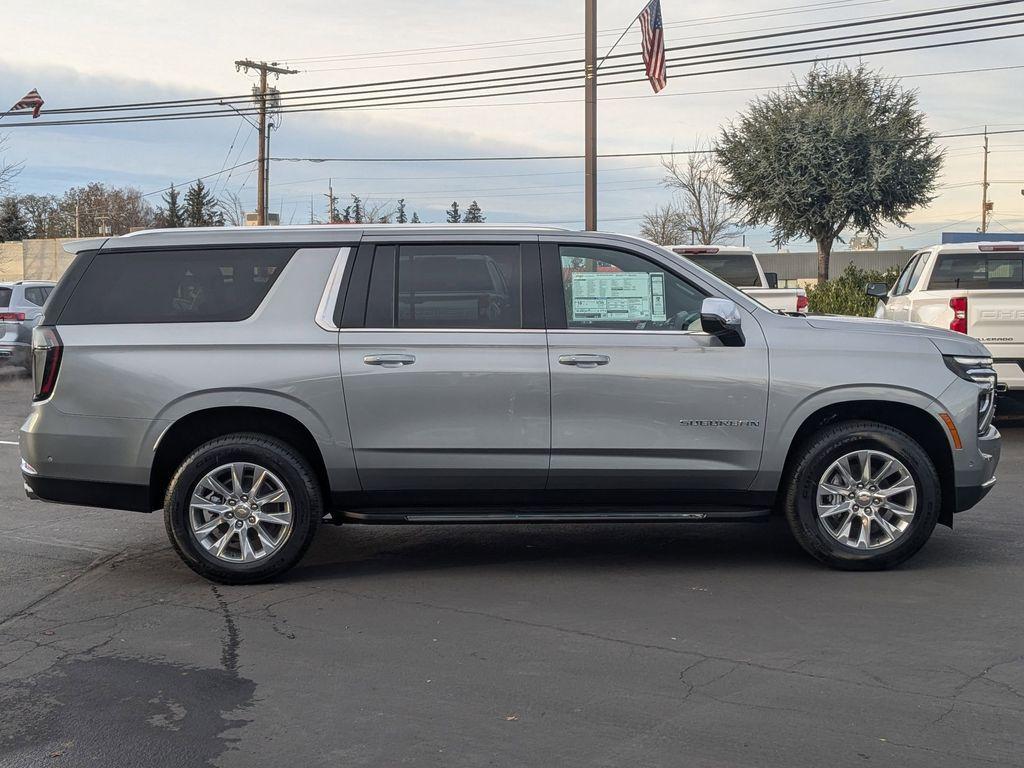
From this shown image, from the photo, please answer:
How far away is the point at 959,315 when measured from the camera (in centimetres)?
1195

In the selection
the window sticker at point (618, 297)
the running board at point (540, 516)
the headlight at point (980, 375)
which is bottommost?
the running board at point (540, 516)

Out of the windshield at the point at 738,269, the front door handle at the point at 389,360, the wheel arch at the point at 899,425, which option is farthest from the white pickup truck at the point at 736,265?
the front door handle at the point at 389,360

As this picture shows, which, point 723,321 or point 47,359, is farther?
point 47,359

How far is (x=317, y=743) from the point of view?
414 centimetres

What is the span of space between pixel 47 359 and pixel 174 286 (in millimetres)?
791

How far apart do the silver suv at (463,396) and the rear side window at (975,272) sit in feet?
23.2

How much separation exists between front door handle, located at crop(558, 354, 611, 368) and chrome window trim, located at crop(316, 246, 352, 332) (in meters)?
1.24

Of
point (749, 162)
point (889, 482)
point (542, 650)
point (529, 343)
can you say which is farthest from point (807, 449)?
point (749, 162)

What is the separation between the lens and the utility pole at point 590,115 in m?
22.4

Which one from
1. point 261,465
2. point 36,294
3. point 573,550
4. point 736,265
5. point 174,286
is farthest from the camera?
point 36,294

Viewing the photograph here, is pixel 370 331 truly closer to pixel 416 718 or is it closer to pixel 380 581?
pixel 380 581

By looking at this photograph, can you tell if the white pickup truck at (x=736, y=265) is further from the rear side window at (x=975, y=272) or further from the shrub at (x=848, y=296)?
the shrub at (x=848, y=296)

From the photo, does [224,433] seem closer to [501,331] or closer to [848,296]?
[501,331]

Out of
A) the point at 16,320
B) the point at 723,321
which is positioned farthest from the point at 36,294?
the point at 723,321
